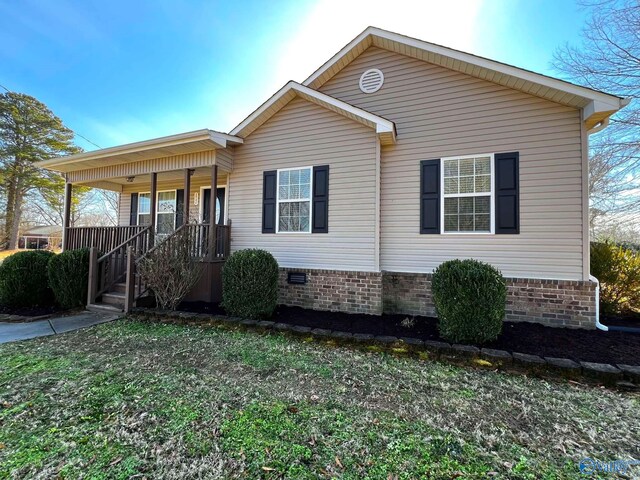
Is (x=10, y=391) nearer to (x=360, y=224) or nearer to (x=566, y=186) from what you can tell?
(x=360, y=224)

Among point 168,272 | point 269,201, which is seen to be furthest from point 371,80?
point 168,272

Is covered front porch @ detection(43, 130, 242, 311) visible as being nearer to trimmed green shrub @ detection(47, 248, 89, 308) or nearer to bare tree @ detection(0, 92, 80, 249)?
Answer: trimmed green shrub @ detection(47, 248, 89, 308)

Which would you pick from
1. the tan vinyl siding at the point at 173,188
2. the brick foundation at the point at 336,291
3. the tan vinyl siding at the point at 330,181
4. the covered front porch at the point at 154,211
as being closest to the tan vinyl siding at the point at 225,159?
the covered front porch at the point at 154,211

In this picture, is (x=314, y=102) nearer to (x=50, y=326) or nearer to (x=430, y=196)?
(x=430, y=196)

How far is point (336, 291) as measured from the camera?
614cm

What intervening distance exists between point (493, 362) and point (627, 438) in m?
1.35

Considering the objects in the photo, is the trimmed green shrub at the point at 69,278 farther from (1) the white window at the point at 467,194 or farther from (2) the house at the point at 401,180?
(1) the white window at the point at 467,194

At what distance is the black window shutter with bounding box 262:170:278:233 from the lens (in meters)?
6.91

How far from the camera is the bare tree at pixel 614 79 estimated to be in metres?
9.22

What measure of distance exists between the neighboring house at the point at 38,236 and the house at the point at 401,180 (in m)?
29.5

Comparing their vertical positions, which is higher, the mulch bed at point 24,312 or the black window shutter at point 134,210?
the black window shutter at point 134,210

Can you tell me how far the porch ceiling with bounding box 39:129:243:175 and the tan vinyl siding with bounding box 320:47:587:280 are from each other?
3310 mm

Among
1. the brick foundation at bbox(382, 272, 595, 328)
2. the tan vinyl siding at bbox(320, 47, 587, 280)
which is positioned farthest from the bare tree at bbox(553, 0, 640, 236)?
the brick foundation at bbox(382, 272, 595, 328)

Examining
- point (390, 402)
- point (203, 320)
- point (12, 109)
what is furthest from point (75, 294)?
point (12, 109)
